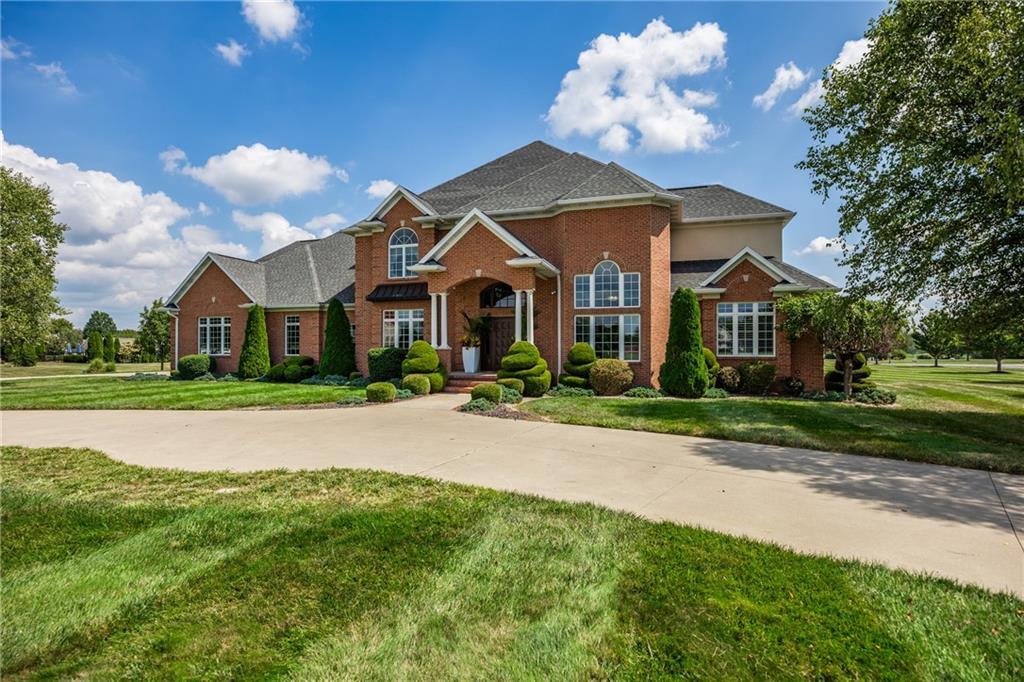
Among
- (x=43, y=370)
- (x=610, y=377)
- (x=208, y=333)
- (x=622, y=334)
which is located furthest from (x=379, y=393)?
(x=43, y=370)

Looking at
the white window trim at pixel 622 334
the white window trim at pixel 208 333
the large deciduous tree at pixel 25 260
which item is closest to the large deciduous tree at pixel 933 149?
the white window trim at pixel 622 334

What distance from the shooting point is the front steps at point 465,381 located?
1758cm

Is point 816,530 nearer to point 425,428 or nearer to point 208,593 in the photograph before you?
point 208,593

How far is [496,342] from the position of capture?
2012 cm

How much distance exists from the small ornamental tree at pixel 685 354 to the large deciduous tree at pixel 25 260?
34528 mm

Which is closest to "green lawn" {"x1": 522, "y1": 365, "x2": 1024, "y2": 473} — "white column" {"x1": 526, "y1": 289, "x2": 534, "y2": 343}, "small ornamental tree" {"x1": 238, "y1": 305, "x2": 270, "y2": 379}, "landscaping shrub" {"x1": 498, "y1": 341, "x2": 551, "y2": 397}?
"landscaping shrub" {"x1": 498, "y1": 341, "x2": 551, "y2": 397}

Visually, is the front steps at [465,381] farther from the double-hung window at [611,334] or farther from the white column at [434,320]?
the double-hung window at [611,334]

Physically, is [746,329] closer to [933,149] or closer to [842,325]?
[842,325]

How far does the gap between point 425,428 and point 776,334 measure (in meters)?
13.8

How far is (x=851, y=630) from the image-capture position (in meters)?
2.88

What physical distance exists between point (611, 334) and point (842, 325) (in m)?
7.16

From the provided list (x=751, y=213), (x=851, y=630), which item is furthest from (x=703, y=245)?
(x=851, y=630)

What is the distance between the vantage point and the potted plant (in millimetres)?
18781

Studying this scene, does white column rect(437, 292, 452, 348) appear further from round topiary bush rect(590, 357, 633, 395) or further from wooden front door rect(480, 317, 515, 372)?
round topiary bush rect(590, 357, 633, 395)
